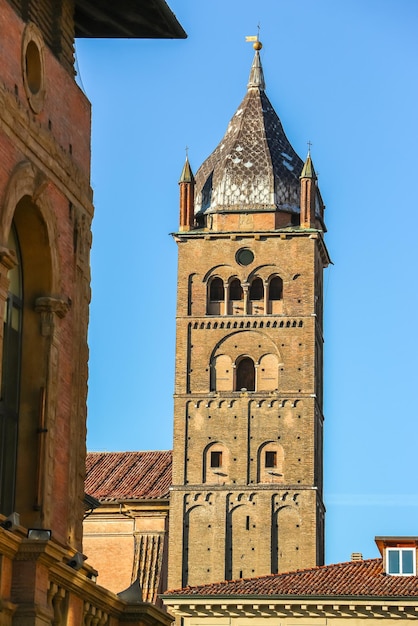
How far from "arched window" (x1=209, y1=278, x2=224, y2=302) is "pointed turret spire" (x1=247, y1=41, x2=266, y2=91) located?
10.2 meters

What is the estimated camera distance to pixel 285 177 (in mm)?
83250

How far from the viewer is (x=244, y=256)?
81.6 meters

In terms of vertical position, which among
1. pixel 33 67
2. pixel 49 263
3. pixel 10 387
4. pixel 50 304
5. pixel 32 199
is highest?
pixel 33 67

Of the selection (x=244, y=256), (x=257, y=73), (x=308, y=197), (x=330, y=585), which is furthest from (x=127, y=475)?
(x=330, y=585)

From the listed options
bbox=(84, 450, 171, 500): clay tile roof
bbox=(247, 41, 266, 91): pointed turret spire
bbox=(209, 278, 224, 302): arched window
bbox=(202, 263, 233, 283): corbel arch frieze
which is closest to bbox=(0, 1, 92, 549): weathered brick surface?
bbox=(84, 450, 171, 500): clay tile roof

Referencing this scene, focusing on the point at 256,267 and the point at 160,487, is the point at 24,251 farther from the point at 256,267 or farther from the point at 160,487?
the point at 256,267

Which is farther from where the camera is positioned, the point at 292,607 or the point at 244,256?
the point at 244,256

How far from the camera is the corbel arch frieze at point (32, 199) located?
14.5 metres

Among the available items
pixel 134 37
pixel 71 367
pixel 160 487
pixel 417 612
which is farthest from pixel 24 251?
pixel 160 487

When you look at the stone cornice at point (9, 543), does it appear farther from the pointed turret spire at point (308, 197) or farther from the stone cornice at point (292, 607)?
the pointed turret spire at point (308, 197)

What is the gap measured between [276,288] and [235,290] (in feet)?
5.93

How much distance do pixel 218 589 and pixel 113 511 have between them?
2721 centimetres

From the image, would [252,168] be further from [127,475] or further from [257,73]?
[127,475]

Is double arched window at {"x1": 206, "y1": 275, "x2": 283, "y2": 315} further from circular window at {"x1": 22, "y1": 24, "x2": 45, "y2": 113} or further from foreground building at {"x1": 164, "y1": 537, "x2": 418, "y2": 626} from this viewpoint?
circular window at {"x1": 22, "y1": 24, "x2": 45, "y2": 113}
